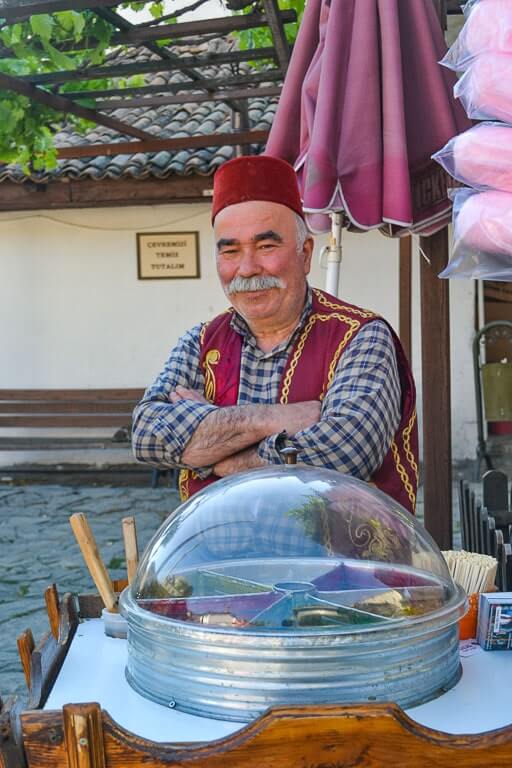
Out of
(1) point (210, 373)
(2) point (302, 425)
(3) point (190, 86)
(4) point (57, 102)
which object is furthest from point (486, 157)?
(4) point (57, 102)

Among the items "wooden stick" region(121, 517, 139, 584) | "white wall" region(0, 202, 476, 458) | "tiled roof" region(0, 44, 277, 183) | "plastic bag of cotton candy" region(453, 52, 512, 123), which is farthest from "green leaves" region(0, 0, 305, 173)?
"wooden stick" region(121, 517, 139, 584)

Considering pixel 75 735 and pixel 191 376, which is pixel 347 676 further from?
pixel 191 376

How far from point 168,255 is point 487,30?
7.96 metres

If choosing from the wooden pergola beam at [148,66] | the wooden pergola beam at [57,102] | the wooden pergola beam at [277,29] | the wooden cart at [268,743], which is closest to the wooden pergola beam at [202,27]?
the wooden pergola beam at [277,29]

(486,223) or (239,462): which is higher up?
(486,223)

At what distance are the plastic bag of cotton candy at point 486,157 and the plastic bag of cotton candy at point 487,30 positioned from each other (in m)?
0.17

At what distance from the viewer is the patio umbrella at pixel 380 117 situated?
291cm

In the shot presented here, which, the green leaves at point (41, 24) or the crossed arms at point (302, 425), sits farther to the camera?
the green leaves at point (41, 24)

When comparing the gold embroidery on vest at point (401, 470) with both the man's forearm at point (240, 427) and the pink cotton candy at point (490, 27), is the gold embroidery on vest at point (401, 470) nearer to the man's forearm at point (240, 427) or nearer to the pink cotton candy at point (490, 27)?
the man's forearm at point (240, 427)

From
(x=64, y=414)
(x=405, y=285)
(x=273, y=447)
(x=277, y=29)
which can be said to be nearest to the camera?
(x=273, y=447)

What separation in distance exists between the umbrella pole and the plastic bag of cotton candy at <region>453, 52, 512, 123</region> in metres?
1.19

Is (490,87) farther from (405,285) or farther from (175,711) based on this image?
(405,285)

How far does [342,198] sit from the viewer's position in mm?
2992

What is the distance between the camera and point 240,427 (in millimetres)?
2492
